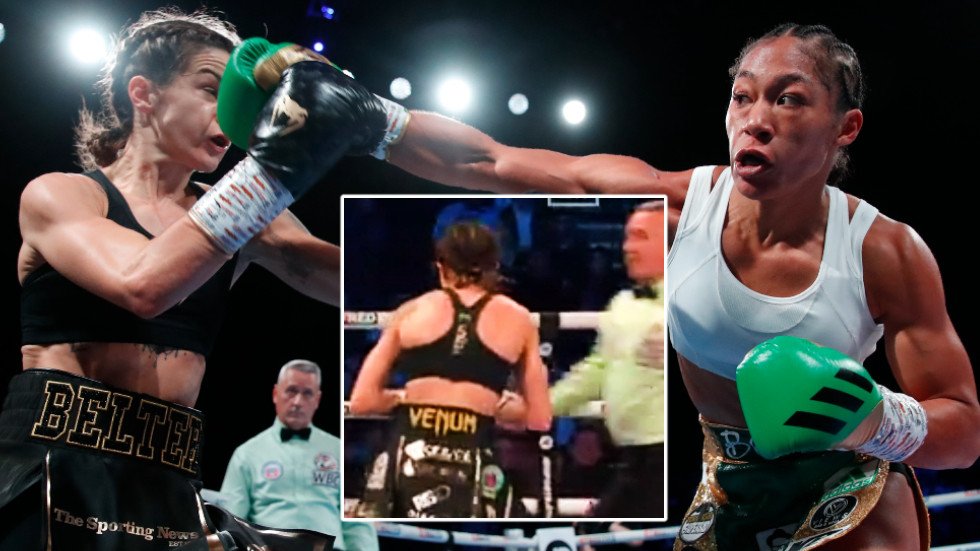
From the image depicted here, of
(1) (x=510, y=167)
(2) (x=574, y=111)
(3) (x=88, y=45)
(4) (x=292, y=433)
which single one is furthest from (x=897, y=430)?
(3) (x=88, y=45)

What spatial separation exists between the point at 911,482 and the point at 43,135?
4522 millimetres

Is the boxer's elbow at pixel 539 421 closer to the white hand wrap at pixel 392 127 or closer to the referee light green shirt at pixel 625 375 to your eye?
the referee light green shirt at pixel 625 375

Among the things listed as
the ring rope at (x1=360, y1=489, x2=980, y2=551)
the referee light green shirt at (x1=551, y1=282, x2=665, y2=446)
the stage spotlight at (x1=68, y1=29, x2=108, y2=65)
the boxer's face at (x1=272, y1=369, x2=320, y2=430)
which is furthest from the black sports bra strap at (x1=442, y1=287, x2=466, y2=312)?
the stage spotlight at (x1=68, y1=29, x2=108, y2=65)

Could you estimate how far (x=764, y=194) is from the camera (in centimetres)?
229

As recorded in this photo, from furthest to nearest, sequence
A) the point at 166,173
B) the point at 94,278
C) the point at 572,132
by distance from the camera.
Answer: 1. the point at 572,132
2. the point at 166,173
3. the point at 94,278

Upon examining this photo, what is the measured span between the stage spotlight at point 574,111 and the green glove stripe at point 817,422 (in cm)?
364

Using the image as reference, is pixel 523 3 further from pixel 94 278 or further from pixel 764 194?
pixel 94 278

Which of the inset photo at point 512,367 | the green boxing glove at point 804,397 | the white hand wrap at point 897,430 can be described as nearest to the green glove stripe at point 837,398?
the green boxing glove at point 804,397

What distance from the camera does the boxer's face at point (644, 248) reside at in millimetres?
4688

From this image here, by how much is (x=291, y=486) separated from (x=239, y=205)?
2.74 m

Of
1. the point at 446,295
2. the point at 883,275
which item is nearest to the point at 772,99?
the point at 883,275

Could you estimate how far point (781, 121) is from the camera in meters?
2.28

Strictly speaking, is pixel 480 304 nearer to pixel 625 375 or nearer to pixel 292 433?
pixel 625 375

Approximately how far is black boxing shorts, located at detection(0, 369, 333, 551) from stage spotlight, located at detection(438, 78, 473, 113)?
11.2 feet
